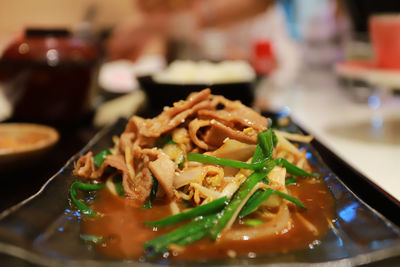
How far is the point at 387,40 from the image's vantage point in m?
2.40

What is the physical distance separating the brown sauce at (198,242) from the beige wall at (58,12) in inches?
299

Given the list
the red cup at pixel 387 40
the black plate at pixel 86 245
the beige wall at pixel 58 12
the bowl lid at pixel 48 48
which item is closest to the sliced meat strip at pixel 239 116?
the black plate at pixel 86 245

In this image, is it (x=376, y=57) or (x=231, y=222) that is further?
(x=376, y=57)

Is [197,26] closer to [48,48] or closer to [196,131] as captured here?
[48,48]

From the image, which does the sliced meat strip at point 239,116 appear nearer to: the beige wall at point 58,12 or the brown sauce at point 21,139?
the brown sauce at point 21,139

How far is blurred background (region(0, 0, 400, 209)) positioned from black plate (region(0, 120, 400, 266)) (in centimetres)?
45

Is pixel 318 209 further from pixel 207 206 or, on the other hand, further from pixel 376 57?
pixel 376 57

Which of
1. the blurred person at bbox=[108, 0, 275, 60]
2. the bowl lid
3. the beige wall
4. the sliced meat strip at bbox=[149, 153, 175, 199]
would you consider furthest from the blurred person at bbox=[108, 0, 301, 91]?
the sliced meat strip at bbox=[149, 153, 175, 199]

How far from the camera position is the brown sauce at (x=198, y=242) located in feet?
3.40

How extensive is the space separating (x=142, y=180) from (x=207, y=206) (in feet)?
1.16

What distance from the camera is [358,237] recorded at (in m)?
1.07

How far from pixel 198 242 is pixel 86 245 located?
0.31 meters

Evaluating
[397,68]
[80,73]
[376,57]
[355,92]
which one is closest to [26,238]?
[80,73]

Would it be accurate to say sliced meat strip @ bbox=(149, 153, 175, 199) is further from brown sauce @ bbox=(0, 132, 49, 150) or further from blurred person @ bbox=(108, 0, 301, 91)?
blurred person @ bbox=(108, 0, 301, 91)
